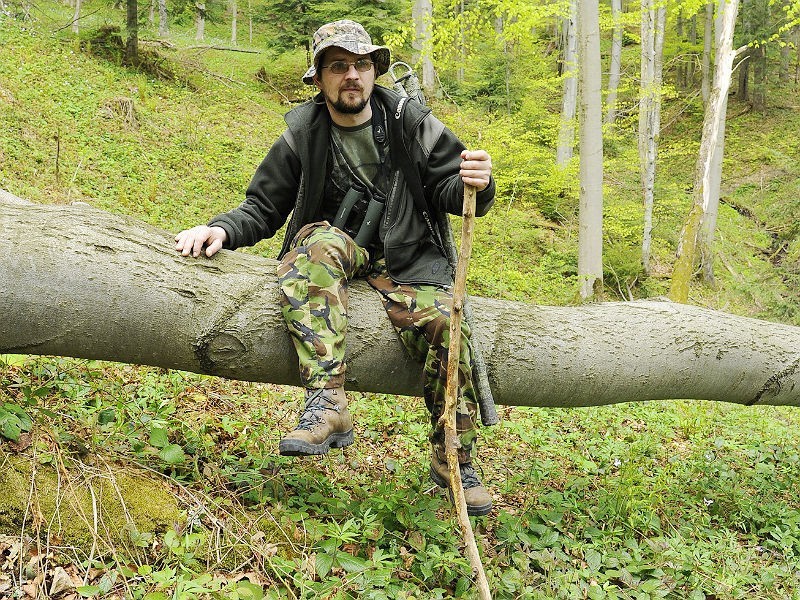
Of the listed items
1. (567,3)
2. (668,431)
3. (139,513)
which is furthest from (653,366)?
(567,3)

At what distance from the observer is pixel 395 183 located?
3.38 meters

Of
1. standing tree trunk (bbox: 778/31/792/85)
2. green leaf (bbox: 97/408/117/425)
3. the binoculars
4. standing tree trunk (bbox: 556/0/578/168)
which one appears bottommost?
green leaf (bbox: 97/408/117/425)

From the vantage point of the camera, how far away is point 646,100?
1374cm

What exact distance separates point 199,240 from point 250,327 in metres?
0.47

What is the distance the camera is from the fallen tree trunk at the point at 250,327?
8.68 feet

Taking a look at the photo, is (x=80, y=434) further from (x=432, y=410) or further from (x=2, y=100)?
(x=2, y=100)

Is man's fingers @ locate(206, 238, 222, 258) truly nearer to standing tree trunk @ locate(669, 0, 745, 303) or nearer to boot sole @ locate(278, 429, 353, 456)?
boot sole @ locate(278, 429, 353, 456)

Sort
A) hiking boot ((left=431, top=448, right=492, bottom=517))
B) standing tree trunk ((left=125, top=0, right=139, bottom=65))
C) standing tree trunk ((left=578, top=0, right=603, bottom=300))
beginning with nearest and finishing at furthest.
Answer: hiking boot ((left=431, top=448, right=492, bottom=517)) → standing tree trunk ((left=578, top=0, right=603, bottom=300)) → standing tree trunk ((left=125, top=0, right=139, bottom=65))

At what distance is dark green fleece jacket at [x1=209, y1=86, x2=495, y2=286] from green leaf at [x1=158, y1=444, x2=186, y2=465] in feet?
3.31

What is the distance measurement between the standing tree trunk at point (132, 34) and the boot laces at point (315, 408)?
14212 mm

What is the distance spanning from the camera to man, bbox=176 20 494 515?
2.87m

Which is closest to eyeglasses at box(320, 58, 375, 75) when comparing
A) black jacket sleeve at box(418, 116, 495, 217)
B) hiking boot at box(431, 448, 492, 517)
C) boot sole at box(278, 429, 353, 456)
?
black jacket sleeve at box(418, 116, 495, 217)

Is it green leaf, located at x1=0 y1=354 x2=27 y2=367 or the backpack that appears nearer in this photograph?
the backpack

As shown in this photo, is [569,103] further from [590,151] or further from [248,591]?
[248,591]
